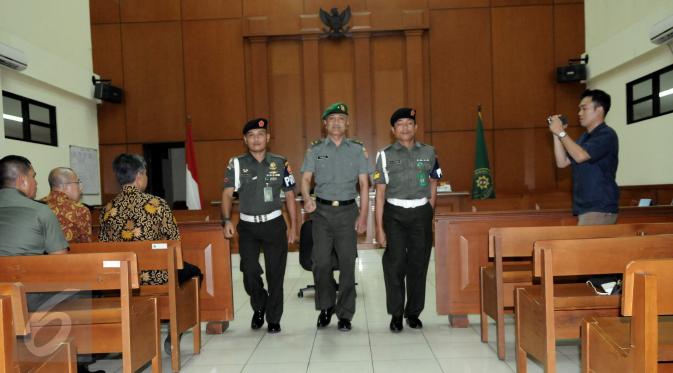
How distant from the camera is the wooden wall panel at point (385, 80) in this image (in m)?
8.88

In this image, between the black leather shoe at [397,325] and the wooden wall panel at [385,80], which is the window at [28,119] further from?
the black leather shoe at [397,325]

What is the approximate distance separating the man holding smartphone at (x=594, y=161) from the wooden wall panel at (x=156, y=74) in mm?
7315

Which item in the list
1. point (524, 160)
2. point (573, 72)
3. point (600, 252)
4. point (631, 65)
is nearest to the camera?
point (600, 252)

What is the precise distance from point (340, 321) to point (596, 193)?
5.91 ft

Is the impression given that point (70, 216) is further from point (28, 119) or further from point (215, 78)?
point (215, 78)

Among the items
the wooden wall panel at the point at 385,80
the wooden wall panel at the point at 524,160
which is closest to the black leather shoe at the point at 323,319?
the wooden wall panel at the point at 385,80

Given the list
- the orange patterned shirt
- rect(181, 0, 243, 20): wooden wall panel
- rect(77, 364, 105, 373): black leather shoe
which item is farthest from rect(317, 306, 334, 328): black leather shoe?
rect(181, 0, 243, 20): wooden wall panel

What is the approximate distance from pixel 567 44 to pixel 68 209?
8.44 meters

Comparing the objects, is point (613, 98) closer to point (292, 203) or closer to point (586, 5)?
point (586, 5)

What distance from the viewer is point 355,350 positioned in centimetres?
303

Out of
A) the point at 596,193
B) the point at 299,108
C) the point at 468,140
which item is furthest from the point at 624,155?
the point at 596,193

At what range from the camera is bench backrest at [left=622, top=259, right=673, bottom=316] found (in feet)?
4.68

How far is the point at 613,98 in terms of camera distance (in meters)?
7.97

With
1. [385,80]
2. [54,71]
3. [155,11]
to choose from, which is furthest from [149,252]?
[155,11]
